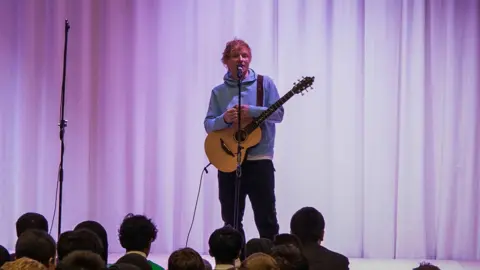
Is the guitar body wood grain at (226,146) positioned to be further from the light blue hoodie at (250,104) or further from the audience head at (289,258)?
the audience head at (289,258)

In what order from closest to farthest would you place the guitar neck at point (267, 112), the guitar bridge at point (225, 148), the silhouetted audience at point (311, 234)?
the silhouetted audience at point (311, 234), the guitar neck at point (267, 112), the guitar bridge at point (225, 148)

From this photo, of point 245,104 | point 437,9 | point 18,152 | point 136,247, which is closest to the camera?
point 136,247

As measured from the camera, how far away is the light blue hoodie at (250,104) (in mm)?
5531

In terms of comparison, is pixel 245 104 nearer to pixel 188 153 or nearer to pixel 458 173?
pixel 188 153

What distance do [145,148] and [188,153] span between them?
38cm

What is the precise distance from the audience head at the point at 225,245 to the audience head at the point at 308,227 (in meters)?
0.43

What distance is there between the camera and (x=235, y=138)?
561 cm

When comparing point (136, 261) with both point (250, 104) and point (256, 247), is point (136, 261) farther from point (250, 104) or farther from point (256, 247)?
point (250, 104)

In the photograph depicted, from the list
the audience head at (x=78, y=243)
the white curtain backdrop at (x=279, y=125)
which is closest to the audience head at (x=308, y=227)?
the audience head at (x=78, y=243)

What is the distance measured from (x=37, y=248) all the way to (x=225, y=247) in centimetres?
83

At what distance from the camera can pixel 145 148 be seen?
7.14 metres

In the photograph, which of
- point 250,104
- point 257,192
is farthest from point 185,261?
point 250,104

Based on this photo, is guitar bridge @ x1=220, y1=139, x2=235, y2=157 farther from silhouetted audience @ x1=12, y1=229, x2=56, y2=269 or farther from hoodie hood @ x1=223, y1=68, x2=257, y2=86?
silhouetted audience @ x1=12, y1=229, x2=56, y2=269

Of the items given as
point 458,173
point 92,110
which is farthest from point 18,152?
point 458,173
